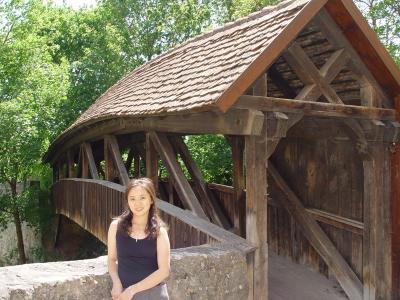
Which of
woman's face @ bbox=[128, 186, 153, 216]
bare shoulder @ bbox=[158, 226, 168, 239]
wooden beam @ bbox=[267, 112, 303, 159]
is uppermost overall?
wooden beam @ bbox=[267, 112, 303, 159]

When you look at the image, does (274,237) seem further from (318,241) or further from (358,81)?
(358,81)

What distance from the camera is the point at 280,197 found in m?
6.79

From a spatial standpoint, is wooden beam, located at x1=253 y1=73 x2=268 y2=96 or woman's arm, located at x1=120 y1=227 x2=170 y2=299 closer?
woman's arm, located at x1=120 y1=227 x2=170 y2=299

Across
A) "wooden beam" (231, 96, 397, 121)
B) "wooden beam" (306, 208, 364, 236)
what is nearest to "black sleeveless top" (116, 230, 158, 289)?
"wooden beam" (231, 96, 397, 121)

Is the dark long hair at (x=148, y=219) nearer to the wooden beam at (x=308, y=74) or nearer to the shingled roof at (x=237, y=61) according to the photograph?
the shingled roof at (x=237, y=61)

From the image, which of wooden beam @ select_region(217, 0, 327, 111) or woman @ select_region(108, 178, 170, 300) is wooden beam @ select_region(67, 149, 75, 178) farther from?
woman @ select_region(108, 178, 170, 300)

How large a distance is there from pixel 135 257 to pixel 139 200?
36cm

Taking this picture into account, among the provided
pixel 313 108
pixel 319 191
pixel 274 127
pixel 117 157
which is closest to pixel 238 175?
pixel 319 191

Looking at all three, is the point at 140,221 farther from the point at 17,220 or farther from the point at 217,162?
the point at 17,220

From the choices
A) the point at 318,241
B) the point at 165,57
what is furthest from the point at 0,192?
the point at 318,241

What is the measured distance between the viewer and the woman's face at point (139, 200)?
9.31 ft

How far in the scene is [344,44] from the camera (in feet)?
15.5

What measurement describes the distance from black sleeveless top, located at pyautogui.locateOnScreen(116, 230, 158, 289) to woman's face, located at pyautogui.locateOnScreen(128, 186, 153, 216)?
0.56 feet

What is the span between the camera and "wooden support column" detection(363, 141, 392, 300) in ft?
16.7
